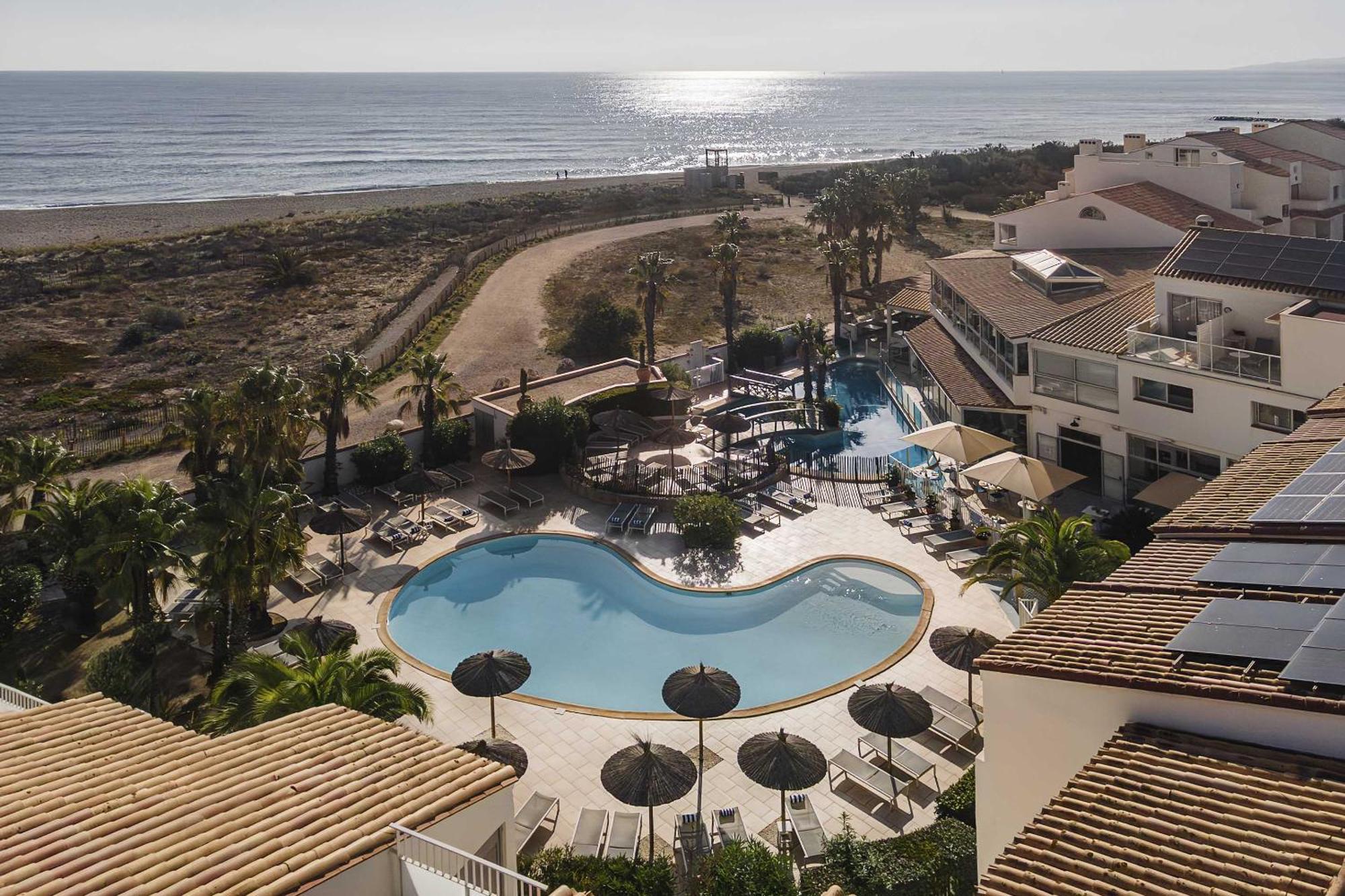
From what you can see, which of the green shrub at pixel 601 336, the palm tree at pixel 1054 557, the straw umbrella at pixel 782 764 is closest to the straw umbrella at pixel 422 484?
the straw umbrella at pixel 782 764

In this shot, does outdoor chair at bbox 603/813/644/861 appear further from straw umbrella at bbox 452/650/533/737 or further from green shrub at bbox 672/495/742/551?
green shrub at bbox 672/495/742/551

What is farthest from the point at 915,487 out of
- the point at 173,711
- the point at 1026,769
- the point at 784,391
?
the point at 173,711

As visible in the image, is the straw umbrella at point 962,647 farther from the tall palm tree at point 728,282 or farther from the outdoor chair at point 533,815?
the tall palm tree at point 728,282

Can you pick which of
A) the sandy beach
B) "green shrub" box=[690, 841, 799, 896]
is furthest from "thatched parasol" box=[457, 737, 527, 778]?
the sandy beach

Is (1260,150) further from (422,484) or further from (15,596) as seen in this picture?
(15,596)

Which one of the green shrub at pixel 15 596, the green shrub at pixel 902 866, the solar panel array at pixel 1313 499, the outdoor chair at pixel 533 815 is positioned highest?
the solar panel array at pixel 1313 499

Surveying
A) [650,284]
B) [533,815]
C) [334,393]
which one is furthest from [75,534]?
[650,284]
